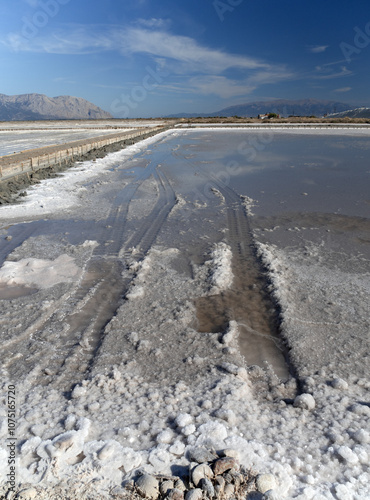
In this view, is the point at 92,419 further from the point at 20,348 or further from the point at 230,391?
the point at 20,348

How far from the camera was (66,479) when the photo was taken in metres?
2.13

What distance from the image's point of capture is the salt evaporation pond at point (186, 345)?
2.27 metres

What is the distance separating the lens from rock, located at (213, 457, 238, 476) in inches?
83.8

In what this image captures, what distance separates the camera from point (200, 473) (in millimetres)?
2105

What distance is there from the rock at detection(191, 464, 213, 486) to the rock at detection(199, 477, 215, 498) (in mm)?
20

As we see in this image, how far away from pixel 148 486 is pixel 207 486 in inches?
13.0

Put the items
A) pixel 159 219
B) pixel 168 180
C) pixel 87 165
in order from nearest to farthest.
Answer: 1. pixel 159 219
2. pixel 168 180
3. pixel 87 165

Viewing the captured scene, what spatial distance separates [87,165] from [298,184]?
9.10m

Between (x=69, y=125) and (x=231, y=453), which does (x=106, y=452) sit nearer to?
(x=231, y=453)

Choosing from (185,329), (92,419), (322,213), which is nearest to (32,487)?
(92,419)

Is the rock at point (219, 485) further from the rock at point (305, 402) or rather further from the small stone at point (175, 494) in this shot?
the rock at point (305, 402)

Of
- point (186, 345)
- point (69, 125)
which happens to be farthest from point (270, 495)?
point (69, 125)

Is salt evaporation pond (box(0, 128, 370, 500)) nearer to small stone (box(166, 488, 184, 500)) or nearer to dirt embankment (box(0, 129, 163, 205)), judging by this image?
small stone (box(166, 488, 184, 500))

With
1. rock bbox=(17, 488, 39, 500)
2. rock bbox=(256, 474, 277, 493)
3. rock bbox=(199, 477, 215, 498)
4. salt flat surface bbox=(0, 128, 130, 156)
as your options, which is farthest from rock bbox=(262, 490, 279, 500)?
salt flat surface bbox=(0, 128, 130, 156)
